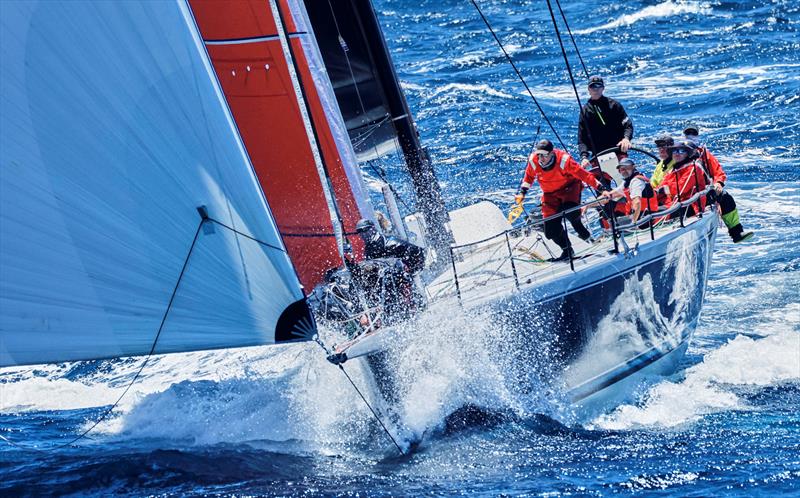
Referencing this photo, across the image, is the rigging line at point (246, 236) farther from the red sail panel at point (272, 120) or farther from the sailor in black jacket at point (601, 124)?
the sailor in black jacket at point (601, 124)

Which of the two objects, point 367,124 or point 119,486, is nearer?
point 119,486

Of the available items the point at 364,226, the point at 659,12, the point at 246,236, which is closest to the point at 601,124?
the point at 364,226

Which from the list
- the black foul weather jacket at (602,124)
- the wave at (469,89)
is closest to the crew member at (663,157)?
the black foul weather jacket at (602,124)

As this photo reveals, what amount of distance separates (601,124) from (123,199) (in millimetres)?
5581

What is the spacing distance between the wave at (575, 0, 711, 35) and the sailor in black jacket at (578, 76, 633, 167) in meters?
12.8

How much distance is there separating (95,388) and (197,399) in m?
1.62

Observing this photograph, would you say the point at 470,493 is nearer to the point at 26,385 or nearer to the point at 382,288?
the point at 382,288

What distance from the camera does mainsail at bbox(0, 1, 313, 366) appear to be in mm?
5570

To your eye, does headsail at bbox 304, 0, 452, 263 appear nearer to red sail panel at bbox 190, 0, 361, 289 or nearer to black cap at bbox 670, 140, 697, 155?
red sail panel at bbox 190, 0, 361, 289

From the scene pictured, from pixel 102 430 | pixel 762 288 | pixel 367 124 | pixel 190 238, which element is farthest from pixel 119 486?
pixel 762 288

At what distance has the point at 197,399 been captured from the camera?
8570 millimetres

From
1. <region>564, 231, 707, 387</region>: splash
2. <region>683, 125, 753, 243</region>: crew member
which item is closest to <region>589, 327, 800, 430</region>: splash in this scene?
<region>564, 231, 707, 387</region>: splash

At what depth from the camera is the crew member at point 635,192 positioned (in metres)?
8.74

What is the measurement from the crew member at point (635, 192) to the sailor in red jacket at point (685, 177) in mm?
216
